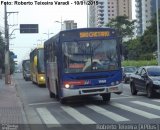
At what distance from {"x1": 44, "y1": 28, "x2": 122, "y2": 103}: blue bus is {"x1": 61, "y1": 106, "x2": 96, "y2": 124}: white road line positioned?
766mm

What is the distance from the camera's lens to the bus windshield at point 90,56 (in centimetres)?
2083

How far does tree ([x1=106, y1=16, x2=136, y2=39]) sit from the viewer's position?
116537 mm

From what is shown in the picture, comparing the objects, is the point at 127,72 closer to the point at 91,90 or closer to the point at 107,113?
the point at 91,90

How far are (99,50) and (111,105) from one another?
228cm

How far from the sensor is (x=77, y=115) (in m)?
17.6

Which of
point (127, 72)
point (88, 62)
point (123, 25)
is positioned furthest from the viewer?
point (123, 25)

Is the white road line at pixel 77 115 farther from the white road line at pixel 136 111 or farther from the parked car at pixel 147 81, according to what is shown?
the parked car at pixel 147 81

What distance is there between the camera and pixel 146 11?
5231 inches

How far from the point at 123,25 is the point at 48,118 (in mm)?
107141

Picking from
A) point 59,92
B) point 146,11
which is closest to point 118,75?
point 59,92

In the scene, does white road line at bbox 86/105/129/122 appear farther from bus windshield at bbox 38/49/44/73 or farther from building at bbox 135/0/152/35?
building at bbox 135/0/152/35

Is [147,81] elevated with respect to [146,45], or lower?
lower

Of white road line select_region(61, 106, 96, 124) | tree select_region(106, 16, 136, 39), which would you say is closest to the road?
white road line select_region(61, 106, 96, 124)

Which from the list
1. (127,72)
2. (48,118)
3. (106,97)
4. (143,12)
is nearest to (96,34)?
(106,97)
